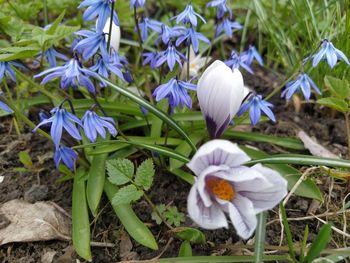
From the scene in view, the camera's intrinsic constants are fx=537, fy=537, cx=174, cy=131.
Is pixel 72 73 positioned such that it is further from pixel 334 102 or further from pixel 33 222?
pixel 334 102

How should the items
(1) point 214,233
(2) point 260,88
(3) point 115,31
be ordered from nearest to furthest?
(1) point 214,233, (3) point 115,31, (2) point 260,88

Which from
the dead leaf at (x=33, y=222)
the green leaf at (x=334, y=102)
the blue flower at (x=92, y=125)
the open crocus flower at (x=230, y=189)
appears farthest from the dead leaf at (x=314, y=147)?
the dead leaf at (x=33, y=222)

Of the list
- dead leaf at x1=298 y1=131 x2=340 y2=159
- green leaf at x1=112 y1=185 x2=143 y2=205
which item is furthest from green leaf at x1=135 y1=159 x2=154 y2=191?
dead leaf at x1=298 y1=131 x2=340 y2=159

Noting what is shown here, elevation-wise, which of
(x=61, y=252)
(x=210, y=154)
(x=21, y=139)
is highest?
(x=210, y=154)

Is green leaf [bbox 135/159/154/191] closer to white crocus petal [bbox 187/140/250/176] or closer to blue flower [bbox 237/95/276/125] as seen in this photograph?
white crocus petal [bbox 187/140/250/176]

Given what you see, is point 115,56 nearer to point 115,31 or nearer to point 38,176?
point 115,31

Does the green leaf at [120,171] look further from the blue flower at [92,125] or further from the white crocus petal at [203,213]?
the white crocus petal at [203,213]

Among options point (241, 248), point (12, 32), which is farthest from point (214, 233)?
point (12, 32)
